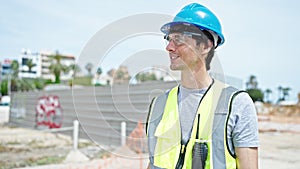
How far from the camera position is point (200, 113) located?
1.59 metres

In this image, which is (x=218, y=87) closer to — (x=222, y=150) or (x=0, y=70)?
(x=222, y=150)

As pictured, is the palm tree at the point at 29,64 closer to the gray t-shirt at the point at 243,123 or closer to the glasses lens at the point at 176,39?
the glasses lens at the point at 176,39

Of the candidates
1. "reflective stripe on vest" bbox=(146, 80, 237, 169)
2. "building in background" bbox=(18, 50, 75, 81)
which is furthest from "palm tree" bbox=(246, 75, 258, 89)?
"reflective stripe on vest" bbox=(146, 80, 237, 169)

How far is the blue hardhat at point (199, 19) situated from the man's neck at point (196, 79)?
0.19 meters

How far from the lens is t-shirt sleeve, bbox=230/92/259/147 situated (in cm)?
149

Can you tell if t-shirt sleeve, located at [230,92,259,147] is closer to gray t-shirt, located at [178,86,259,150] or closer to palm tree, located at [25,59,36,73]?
gray t-shirt, located at [178,86,259,150]

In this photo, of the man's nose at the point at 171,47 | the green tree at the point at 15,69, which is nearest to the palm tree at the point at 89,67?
the man's nose at the point at 171,47

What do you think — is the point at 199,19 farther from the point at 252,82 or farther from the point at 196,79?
the point at 252,82

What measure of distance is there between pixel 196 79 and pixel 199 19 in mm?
262

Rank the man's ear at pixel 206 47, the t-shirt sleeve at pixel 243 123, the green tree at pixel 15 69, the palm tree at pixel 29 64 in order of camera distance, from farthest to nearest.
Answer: the palm tree at pixel 29 64
the green tree at pixel 15 69
the man's ear at pixel 206 47
the t-shirt sleeve at pixel 243 123

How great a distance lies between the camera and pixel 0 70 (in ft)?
352

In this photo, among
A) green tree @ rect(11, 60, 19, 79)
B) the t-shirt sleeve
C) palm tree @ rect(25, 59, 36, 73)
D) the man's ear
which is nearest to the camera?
the t-shirt sleeve

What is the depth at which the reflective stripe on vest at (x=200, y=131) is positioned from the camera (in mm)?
1522

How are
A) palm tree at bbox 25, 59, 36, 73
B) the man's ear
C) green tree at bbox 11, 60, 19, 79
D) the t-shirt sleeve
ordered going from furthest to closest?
palm tree at bbox 25, 59, 36, 73 < green tree at bbox 11, 60, 19, 79 < the man's ear < the t-shirt sleeve
